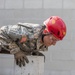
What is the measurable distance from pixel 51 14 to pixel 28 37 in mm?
1396

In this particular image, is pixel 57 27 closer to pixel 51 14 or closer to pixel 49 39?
pixel 49 39

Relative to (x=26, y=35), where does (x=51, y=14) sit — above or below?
above

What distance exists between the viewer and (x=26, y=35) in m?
2.20

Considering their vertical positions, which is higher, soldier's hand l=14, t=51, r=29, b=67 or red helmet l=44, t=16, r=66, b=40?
red helmet l=44, t=16, r=66, b=40

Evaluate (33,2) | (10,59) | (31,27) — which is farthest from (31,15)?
(31,27)

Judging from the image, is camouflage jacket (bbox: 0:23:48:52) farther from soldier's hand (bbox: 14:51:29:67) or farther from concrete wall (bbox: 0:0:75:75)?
concrete wall (bbox: 0:0:75:75)

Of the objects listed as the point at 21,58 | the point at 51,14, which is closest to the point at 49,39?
the point at 21,58

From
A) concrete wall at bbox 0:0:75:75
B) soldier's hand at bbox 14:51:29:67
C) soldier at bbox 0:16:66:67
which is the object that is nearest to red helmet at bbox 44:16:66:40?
soldier at bbox 0:16:66:67

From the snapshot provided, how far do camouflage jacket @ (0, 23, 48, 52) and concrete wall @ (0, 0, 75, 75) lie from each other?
1.26 m

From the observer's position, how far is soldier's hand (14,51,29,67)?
83.9 inches

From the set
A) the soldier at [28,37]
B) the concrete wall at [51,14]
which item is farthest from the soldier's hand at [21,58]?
the concrete wall at [51,14]

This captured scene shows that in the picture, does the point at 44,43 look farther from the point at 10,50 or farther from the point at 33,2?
the point at 33,2

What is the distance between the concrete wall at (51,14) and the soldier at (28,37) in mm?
1244

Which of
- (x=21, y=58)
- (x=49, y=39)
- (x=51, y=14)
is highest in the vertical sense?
(x=51, y=14)
